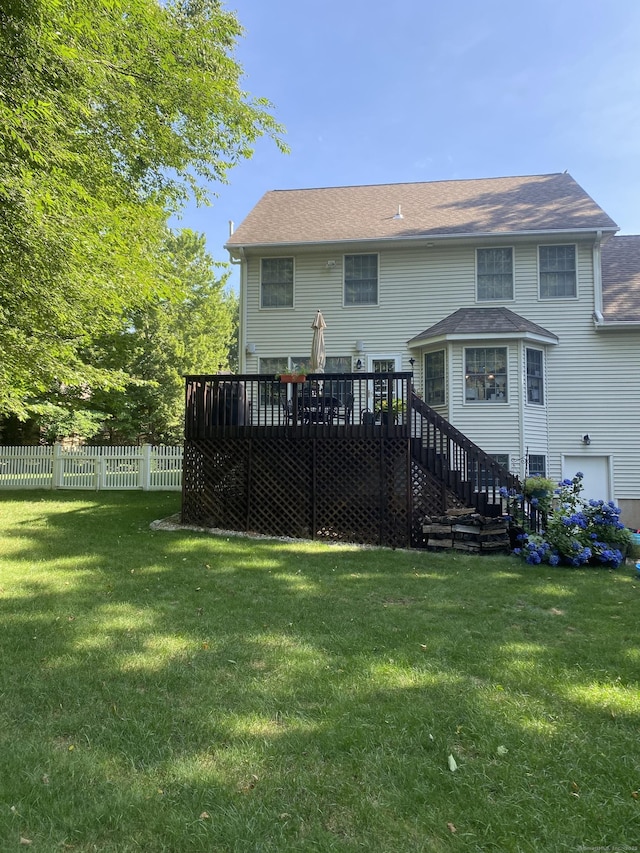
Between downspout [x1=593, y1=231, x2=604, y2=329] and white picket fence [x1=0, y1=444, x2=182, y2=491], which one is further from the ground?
downspout [x1=593, y1=231, x2=604, y2=329]

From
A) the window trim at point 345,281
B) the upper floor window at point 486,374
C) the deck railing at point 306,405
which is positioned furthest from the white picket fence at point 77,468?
the upper floor window at point 486,374

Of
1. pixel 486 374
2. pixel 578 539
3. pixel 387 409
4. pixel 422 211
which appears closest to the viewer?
pixel 578 539

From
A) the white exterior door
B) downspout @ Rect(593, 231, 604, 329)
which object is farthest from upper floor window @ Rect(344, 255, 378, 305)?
the white exterior door

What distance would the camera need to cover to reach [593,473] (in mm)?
11539

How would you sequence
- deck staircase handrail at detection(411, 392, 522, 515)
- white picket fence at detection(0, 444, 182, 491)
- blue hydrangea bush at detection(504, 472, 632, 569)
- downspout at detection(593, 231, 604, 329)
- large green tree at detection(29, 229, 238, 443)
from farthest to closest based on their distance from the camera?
large green tree at detection(29, 229, 238, 443), white picket fence at detection(0, 444, 182, 491), downspout at detection(593, 231, 604, 329), deck staircase handrail at detection(411, 392, 522, 515), blue hydrangea bush at detection(504, 472, 632, 569)

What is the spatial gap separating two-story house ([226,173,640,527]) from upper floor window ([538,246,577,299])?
1.0 inches

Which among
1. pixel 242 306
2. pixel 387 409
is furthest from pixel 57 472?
pixel 387 409

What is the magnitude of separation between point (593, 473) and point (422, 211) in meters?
7.98

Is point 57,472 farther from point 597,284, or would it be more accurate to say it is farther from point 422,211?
point 597,284

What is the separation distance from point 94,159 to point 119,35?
5.49 ft

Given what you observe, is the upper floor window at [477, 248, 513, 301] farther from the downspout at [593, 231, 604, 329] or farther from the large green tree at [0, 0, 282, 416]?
the large green tree at [0, 0, 282, 416]

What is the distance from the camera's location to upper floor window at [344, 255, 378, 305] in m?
12.5

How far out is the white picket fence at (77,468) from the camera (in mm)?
Result: 15008

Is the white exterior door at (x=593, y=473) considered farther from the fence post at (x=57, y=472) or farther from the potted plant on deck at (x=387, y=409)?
the fence post at (x=57, y=472)
